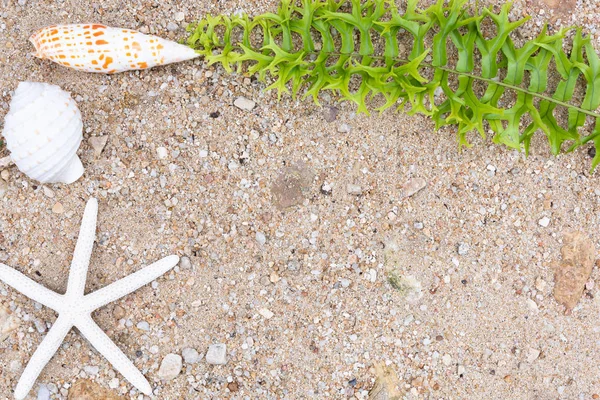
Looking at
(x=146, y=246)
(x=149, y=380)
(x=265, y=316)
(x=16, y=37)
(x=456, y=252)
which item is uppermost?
(x=16, y=37)

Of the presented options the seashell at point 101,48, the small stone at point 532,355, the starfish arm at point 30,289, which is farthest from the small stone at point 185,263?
the small stone at point 532,355

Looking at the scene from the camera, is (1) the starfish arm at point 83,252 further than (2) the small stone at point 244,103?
No

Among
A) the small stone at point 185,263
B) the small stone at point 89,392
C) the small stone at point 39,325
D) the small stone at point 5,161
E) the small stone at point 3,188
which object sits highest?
the small stone at point 5,161

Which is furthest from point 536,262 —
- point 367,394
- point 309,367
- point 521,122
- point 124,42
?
point 124,42

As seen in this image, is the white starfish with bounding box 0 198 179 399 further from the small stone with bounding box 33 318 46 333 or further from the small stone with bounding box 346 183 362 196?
the small stone with bounding box 346 183 362 196

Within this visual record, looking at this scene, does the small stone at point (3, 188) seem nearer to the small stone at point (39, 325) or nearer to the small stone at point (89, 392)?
the small stone at point (39, 325)

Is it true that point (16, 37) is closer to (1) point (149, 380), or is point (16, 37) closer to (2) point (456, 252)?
(1) point (149, 380)

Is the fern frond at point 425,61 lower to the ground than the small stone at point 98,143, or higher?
higher

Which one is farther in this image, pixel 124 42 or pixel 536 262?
pixel 536 262
